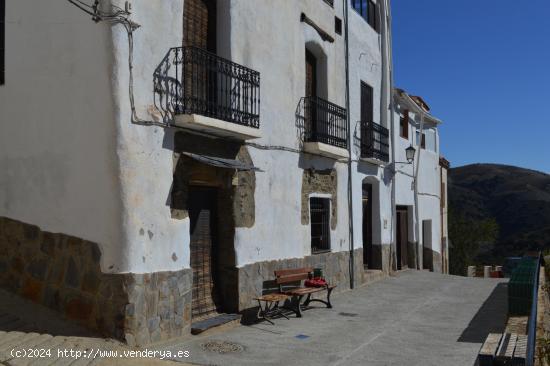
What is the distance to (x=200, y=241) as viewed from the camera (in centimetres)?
877

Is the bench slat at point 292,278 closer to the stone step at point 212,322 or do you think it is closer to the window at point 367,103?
the stone step at point 212,322

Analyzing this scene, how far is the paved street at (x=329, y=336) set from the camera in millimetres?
6465

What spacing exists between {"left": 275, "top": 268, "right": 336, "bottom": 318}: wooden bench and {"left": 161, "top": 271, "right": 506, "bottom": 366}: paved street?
11.0 inches

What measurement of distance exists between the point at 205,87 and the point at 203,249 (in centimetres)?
268

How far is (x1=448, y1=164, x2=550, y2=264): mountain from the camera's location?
47.2 meters

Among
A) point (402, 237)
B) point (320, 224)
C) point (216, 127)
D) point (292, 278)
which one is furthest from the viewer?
point (402, 237)

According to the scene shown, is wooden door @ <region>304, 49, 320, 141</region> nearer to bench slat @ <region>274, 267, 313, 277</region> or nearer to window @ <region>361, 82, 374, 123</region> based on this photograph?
window @ <region>361, 82, 374, 123</region>

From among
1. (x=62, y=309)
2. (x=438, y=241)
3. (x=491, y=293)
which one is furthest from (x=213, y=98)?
(x=438, y=241)

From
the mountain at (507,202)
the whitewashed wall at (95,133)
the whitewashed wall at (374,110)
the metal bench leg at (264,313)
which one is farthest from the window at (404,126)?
the mountain at (507,202)

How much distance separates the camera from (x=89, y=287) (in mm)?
6902

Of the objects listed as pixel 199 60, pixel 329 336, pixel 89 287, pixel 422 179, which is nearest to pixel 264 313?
pixel 329 336

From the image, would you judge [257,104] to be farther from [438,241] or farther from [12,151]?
[438,241]

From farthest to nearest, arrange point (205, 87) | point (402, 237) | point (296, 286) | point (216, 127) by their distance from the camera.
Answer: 1. point (402, 237)
2. point (296, 286)
3. point (205, 87)
4. point (216, 127)

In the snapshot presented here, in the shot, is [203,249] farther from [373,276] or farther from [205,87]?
[373,276]
